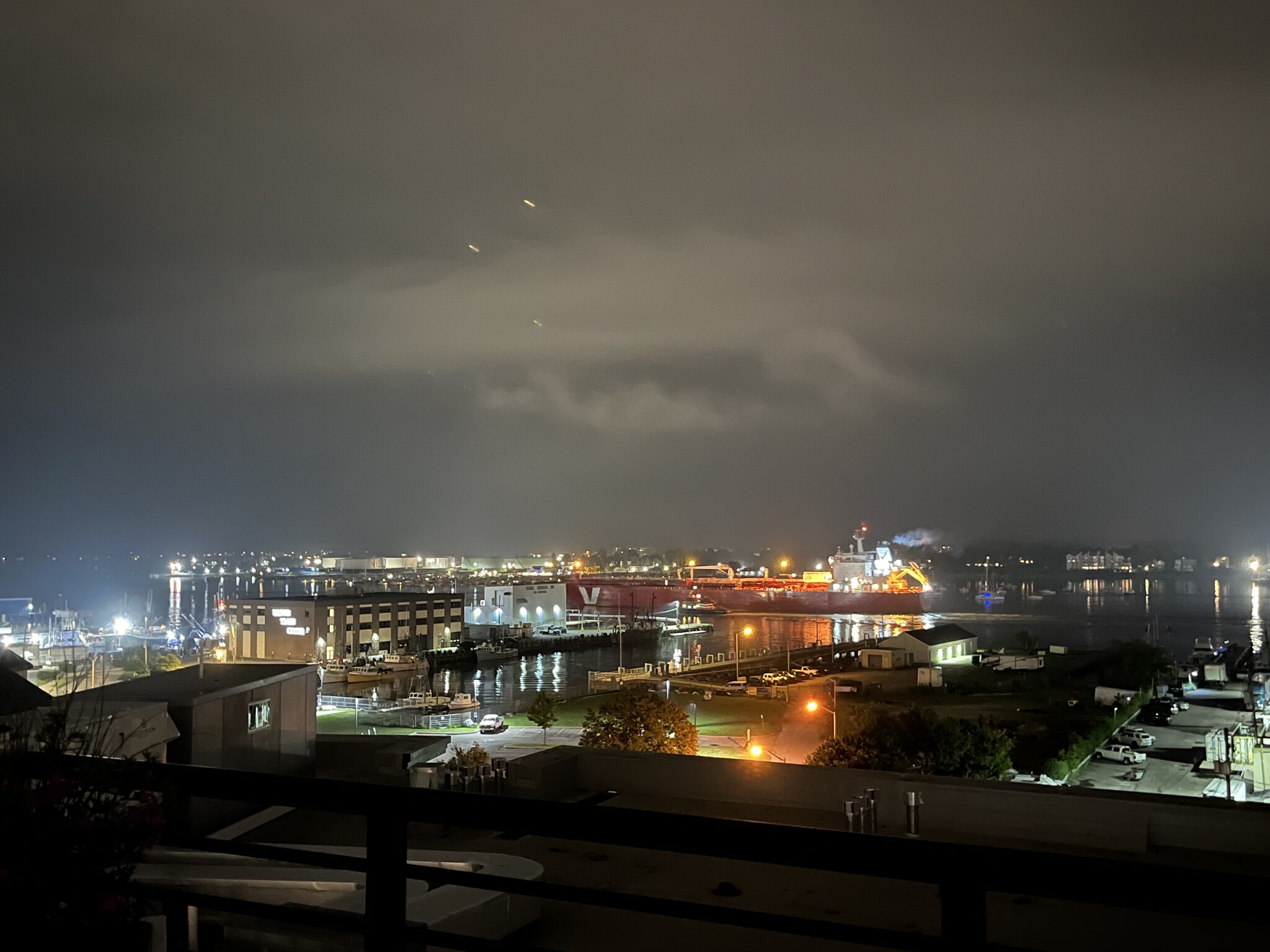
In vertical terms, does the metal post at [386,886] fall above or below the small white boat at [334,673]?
above

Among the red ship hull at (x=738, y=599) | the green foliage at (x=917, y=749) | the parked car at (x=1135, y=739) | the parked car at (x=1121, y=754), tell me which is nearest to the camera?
the green foliage at (x=917, y=749)

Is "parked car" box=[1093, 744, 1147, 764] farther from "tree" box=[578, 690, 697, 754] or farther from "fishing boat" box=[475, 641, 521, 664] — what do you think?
"fishing boat" box=[475, 641, 521, 664]

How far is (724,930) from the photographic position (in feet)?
4.84

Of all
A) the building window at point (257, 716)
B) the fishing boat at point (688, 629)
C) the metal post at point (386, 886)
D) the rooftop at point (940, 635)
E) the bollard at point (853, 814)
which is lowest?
the fishing boat at point (688, 629)

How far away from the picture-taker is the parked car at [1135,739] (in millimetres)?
8820

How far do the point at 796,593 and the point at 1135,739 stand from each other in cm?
2557

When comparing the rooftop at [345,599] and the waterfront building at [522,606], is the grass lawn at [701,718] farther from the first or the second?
the waterfront building at [522,606]

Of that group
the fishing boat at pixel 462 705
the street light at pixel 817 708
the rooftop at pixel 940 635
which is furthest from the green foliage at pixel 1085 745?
the fishing boat at pixel 462 705

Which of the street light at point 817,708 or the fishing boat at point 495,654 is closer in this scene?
the street light at point 817,708

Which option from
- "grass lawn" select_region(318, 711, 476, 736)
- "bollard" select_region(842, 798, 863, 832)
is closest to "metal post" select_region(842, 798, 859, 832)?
"bollard" select_region(842, 798, 863, 832)

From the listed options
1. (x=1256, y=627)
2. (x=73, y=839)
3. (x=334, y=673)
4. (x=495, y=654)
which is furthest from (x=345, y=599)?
(x=1256, y=627)

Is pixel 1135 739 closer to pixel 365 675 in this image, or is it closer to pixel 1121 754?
pixel 1121 754

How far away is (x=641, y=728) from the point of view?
20.0 ft

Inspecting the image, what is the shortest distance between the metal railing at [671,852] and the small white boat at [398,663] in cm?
1811
